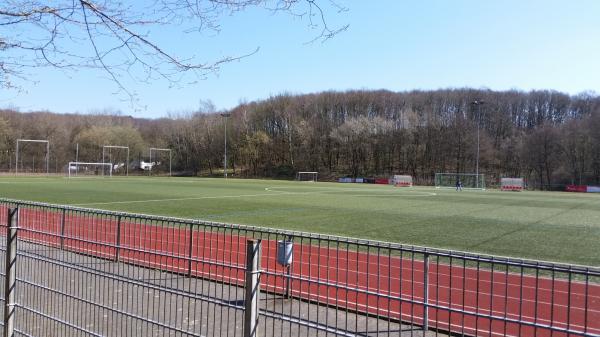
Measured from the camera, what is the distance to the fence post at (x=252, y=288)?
10.5 feet

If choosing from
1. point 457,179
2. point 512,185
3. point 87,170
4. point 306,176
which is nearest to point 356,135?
point 306,176

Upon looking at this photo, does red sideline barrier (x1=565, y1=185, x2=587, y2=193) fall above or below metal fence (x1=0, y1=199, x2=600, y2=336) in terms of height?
below

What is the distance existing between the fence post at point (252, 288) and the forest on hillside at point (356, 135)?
3604 inches

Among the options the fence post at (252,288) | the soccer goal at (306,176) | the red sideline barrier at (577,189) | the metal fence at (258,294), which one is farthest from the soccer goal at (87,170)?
the fence post at (252,288)

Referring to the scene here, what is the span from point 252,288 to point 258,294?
0.20ft

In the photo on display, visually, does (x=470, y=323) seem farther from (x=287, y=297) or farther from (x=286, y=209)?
(x=286, y=209)

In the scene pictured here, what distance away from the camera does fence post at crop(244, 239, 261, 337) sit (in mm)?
3195

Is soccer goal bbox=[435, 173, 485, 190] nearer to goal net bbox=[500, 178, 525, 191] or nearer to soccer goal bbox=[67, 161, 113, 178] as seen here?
goal net bbox=[500, 178, 525, 191]

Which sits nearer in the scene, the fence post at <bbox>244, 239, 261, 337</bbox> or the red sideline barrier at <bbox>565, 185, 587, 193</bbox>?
the fence post at <bbox>244, 239, 261, 337</bbox>

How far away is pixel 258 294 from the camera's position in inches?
127

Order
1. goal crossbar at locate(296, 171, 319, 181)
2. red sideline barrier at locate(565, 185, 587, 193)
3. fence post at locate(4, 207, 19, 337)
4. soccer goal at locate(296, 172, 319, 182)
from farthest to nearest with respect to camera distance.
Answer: soccer goal at locate(296, 172, 319, 182) → goal crossbar at locate(296, 171, 319, 181) → red sideline barrier at locate(565, 185, 587, 193) → fence post at locate(4, 207, 19, 337)

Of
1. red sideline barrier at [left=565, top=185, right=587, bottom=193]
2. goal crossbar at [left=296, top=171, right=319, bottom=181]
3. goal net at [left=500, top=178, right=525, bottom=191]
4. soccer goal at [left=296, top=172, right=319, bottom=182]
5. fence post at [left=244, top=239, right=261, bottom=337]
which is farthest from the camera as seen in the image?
soccer goal at [left=296, top=172, right=319, bottom=182]

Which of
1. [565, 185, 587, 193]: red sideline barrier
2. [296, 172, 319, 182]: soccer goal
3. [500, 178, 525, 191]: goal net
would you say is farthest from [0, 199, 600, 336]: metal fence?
[296, 172, 319, 182]: soccer goal

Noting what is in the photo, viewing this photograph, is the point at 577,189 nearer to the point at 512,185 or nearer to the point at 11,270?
the point at 512,185
